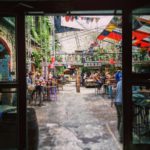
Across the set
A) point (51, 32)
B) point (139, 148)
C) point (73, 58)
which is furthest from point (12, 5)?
point (73, 58)

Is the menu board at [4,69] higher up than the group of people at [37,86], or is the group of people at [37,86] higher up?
the menu board at [4,69]

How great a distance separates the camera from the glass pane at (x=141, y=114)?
226 inches

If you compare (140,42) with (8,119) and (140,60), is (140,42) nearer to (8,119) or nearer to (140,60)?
(140,60)

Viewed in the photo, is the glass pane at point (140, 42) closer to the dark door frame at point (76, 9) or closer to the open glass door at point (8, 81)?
the dark door frame at point (76, 9)

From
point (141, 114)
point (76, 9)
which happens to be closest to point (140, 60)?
point (141, 114)

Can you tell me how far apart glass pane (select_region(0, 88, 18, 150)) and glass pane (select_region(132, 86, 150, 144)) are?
7.14 feet

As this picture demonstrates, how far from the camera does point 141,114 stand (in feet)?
20.1

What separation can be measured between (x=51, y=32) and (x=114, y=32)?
14141 mm

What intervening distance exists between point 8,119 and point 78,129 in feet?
15.6

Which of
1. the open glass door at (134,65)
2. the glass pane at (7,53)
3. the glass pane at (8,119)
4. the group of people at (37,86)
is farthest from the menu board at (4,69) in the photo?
the group of people at (37,86)

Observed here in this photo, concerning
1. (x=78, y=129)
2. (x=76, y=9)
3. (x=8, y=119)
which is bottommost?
(x=78, y=129)

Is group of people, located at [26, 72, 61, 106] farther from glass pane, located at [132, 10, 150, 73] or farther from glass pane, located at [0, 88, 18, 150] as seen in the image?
glass pane, located at [132, 10, 150, 73]

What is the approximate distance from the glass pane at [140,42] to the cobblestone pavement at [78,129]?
2.64 meters

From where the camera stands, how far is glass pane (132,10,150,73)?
561 cm
